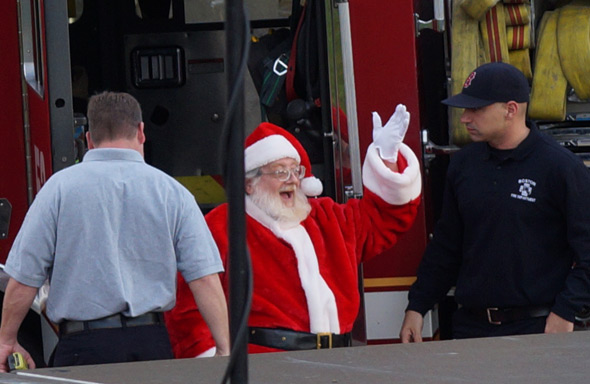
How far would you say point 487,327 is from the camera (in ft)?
12.2

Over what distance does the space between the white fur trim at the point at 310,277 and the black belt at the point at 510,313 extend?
22.1 inches

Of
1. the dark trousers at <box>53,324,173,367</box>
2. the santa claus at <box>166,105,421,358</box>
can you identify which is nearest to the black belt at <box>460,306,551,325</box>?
the santa claus at <box>166,105,421,358</box>

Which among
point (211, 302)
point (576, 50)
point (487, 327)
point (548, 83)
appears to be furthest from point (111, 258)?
point (576, 50)

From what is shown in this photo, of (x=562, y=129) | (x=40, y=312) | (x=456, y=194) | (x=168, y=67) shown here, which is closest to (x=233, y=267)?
(x=40, y=312)

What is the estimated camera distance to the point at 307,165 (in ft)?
12.5

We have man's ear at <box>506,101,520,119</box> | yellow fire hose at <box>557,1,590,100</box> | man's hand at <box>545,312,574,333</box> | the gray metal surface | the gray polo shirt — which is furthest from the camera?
yellow fire hose at <box>557,1,590,100</box>

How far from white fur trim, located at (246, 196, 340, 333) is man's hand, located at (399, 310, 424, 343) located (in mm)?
419

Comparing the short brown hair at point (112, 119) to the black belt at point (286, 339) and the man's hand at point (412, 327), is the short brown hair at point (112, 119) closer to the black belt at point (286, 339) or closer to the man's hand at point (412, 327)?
the black belt at point (286, 339)

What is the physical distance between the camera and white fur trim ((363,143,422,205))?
3668 millimetres

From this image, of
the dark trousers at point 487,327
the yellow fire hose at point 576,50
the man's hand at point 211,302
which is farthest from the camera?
the yellow fire hose at point 576,50

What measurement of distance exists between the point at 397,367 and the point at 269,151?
80.0 inches

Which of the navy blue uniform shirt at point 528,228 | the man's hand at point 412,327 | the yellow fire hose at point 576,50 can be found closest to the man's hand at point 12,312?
the man's hand at point 412,327

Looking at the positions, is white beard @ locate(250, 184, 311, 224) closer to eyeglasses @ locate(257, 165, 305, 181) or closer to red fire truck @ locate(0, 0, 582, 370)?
eyeglasses @ locate(257, 165, 305, 181)

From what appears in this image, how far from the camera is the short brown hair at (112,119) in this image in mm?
3248
